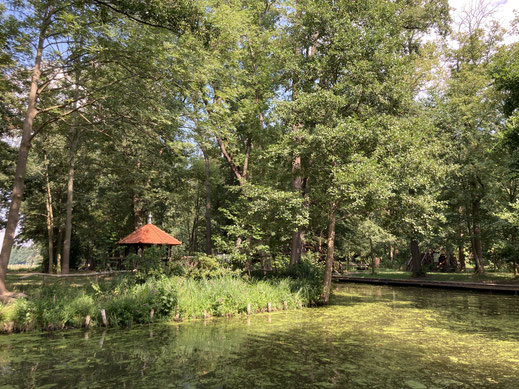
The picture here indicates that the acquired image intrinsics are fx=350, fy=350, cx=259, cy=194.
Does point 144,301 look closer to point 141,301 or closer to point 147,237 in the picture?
point 141,301

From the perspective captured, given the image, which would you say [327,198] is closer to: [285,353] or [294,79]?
[294,79]

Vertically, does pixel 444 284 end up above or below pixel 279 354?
above

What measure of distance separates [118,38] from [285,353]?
1063cm

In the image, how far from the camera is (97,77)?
1397 cm

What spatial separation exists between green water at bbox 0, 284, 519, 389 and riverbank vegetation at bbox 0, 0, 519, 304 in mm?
2793

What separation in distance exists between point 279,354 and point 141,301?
5718 millimetres

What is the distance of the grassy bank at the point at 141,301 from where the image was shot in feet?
33.3

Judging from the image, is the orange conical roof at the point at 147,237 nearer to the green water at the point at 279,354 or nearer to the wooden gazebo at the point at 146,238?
the wooden gazebo at the point at 146,238

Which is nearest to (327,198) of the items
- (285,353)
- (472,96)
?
(285,353)

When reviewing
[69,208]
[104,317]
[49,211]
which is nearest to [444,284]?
[104,317]

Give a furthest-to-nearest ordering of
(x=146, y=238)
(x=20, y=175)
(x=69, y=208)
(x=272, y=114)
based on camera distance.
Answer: (x=69, y=208)
(x=146, y=238)
(x=272, y=114)
(x=20, y=175)

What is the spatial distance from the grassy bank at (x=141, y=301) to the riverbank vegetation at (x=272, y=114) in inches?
19.0

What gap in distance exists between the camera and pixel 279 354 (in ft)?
26.4

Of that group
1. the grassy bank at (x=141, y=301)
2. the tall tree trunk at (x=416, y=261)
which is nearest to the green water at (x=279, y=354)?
the grassy bank at (x=141, y=301)
